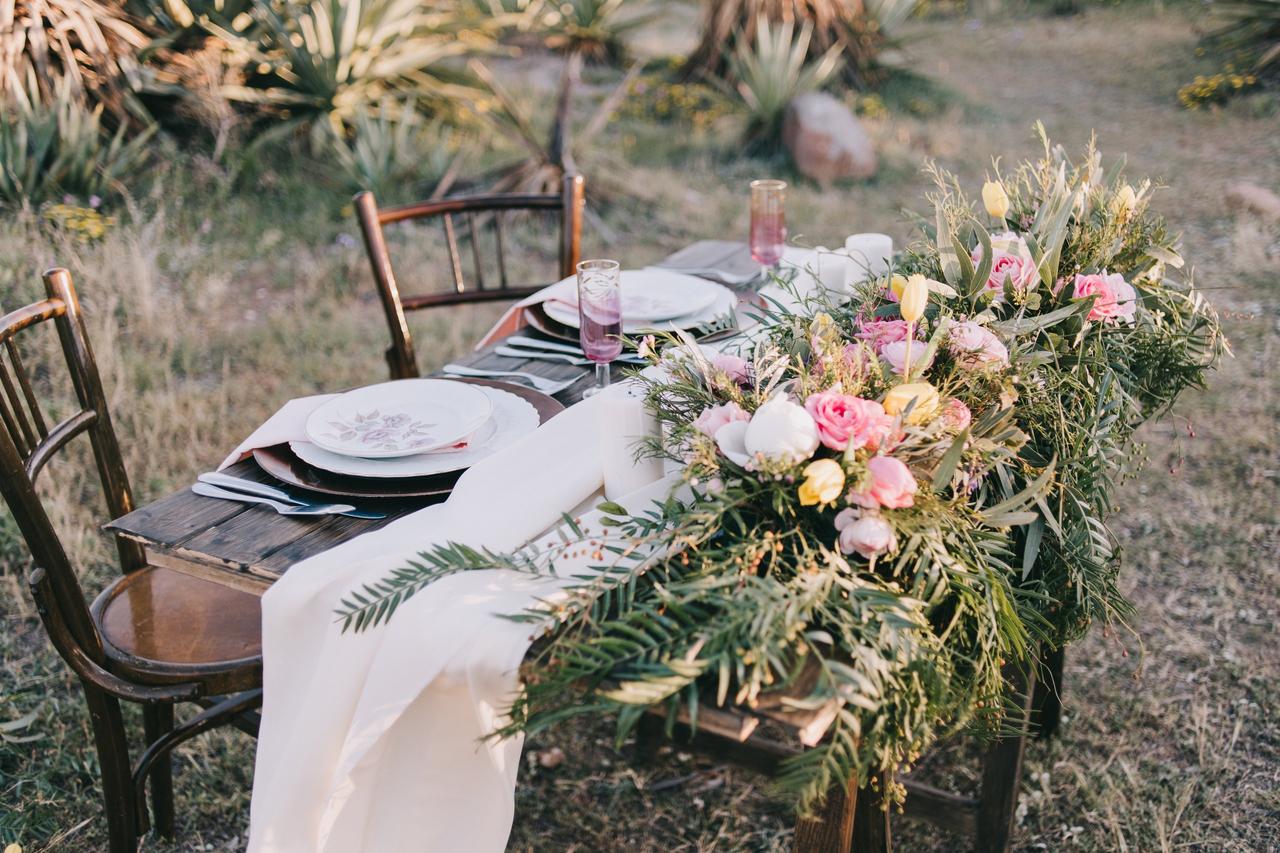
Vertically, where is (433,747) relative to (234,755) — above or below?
above

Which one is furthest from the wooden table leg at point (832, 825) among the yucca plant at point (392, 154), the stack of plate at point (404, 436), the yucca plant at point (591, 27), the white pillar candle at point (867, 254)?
the yucca plant at point (591, 27)

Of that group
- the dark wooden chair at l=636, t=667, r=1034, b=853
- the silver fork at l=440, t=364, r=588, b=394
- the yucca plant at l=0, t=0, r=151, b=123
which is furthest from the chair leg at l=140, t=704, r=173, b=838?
the yucca plant at l=0, t=0, r=151, b=123

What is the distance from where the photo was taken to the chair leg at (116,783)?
186 centimetres

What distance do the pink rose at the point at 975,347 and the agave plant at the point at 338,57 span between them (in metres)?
4.46

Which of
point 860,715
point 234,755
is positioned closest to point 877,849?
point 860,715

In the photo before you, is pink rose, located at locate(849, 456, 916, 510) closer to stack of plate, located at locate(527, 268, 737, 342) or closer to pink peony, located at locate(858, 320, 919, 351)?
pink peony, located at locate(858, 320, 919, 351)

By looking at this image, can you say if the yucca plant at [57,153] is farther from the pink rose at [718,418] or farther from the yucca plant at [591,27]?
the pink rose at [718,418]

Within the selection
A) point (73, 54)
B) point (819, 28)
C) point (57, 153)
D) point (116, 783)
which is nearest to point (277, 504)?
point (116, 783)

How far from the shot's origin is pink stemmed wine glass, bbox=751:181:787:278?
2094mm

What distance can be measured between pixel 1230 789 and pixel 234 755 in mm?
2079

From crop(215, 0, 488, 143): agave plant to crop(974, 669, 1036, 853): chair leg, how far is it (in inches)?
172

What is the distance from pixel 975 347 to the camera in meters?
1.32

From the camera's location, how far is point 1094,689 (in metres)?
2.54

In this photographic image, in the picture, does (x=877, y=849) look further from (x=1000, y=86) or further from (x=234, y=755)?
(x=1000, y=86)
